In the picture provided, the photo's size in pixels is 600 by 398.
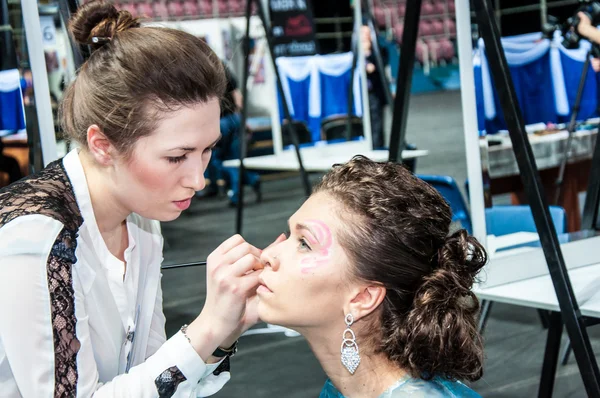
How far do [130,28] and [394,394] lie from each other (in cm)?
83

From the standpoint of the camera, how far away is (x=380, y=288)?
1354 mm

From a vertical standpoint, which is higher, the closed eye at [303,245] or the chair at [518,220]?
the closed eye at [303,245]

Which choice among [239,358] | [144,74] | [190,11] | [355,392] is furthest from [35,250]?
[190,11]

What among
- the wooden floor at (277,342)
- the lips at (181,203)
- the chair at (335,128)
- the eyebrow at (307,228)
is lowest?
the wooden floor at (277,342)

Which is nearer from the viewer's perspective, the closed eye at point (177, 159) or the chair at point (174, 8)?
the closed eye at point (177, 159)

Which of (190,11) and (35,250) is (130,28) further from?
(190,11)

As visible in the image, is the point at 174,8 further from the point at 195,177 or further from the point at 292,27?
the point at 195,177

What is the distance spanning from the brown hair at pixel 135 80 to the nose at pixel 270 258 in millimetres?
301

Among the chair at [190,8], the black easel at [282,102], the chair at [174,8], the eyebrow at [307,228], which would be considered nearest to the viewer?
the eyebrow at [307,228]

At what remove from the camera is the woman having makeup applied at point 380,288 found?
133 centimetres

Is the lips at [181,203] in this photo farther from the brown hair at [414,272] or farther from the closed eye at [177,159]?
the brown hair at [414,272]

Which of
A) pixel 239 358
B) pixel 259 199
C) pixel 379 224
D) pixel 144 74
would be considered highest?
pixel 144 74

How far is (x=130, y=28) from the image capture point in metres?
1.50

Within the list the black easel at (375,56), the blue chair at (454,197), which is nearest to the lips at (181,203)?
the blue chair at (454,197)
